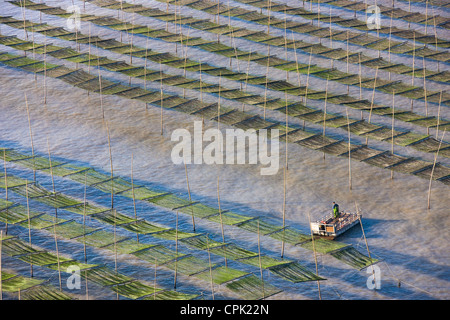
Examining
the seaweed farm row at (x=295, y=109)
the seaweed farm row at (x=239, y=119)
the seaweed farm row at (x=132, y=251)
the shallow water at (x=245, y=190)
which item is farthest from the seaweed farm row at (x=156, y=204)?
the seaweed farm row at (x=295, y=109)

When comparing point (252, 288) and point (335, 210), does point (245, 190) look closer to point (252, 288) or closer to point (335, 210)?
point (335, 210)

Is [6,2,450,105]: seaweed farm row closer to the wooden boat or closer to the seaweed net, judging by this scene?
the wooden boat

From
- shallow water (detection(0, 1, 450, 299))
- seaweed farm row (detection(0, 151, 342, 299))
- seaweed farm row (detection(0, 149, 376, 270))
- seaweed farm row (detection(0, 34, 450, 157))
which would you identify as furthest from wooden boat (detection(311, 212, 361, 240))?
seaweed farm row (detection(0, 34, 450, 157))

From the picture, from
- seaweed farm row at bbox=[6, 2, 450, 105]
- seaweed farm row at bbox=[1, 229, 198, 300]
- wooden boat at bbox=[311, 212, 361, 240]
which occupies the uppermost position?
seaweed farm row at bbox=[6, 2, 450, 105]

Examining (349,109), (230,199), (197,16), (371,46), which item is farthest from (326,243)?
(197,16)

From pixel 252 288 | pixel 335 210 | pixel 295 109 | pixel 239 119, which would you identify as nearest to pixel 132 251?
pixel 252 288

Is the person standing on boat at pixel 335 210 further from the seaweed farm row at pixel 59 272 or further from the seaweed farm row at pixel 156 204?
the seaweed farm row at pixel 59 272
